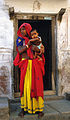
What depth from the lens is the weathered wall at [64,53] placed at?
518cm

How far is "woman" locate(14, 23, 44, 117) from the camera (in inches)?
135

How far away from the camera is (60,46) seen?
17.0ft

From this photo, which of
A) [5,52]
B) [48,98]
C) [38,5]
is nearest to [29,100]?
[48,98]

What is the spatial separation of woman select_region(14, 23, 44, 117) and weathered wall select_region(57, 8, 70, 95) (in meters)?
1.75

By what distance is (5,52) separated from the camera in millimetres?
4891

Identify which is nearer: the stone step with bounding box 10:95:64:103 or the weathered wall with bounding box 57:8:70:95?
the stone step with bounding box 10:95:64:103

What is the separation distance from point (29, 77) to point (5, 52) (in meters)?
1.70

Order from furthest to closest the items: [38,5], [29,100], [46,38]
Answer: [46,38] < [38,5] < [29,100]

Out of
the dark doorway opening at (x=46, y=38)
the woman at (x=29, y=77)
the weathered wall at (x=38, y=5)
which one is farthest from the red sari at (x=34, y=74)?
the dark doorway opening at (x=46, y=38)

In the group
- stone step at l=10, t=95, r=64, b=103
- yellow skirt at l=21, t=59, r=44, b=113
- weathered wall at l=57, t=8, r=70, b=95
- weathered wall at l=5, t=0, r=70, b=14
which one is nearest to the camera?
yellow skirt at l=21, t=59, r=44, b=113

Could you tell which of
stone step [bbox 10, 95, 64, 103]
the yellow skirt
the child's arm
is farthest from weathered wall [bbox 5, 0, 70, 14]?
stone step [bbox 10, 95, 64, 103]

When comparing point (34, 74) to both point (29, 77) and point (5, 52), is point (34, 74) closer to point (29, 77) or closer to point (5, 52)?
point (29, 77)

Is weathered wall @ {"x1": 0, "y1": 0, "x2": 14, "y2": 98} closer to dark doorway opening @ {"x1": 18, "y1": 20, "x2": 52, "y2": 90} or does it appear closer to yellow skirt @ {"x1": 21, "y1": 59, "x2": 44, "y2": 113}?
dark doorway opening @ {"x1": 18, "y1": 20, "x2": 52, "y2": 90}

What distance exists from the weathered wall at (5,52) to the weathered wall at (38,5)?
331 millimetres
